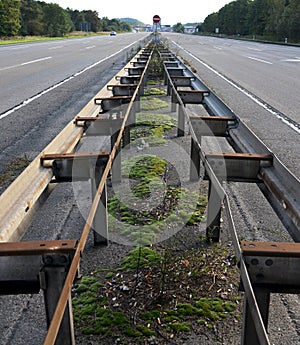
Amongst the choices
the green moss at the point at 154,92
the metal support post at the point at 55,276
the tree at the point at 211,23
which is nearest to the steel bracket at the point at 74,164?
the metal support post at the point at 55,276

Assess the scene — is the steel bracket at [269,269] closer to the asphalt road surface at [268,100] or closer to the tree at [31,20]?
the asphalt road surface at [268,100]

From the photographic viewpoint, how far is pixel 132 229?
4.12 m

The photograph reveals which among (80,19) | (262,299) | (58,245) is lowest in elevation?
(80,19)

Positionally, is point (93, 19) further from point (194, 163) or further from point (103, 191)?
point (103, 191)

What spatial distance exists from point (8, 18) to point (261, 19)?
1683 inches

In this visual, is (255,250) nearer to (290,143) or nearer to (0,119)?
(290,143)

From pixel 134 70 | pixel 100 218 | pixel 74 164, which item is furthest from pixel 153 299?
pixel 134 70

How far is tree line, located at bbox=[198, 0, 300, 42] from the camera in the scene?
58.3 metres

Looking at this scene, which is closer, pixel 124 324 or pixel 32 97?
pixel 124 324

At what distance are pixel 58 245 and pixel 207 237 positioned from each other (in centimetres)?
189

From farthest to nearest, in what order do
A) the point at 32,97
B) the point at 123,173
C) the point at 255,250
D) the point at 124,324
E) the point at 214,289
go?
the point at 32,97
the point at 123,173
the point at 214,289
the point at 124,324
the point at 255,250

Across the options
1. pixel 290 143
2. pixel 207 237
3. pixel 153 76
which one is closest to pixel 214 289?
pixel 207 237

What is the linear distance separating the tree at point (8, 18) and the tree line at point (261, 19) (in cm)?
3860

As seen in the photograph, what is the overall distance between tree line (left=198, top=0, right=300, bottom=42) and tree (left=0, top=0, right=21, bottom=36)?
38597 mm
